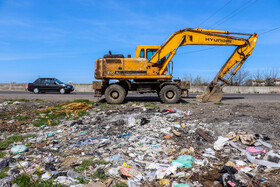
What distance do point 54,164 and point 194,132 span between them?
12.6 ft

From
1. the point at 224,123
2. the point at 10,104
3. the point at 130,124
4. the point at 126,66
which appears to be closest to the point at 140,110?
the point at 130,124

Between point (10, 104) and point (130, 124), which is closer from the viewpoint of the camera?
point (130, 124)

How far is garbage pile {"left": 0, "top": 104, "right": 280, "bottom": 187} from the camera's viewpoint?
13.6 feet

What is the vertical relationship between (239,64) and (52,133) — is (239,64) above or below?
above

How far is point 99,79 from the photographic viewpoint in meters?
11.3

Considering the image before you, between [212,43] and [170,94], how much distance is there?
3.70m

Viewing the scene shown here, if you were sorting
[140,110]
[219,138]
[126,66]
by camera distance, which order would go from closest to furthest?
[219,138] → [140,110] → [126,66]

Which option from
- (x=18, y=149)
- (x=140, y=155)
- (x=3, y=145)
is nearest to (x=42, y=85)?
(x=3, y=145)

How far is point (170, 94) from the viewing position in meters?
11.1

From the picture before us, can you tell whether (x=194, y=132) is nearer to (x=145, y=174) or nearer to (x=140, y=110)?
(x=145, y=174)

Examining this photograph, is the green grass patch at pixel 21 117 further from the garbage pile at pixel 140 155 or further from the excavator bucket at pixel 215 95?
the excavator bucket at pixel 215 95

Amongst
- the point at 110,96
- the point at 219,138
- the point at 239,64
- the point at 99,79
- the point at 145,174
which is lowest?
the point at 145,174

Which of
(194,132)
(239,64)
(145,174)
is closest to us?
(145,174)

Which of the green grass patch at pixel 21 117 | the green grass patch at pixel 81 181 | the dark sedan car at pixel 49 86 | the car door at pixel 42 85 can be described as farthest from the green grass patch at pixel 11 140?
the car door at pixel 42 85
